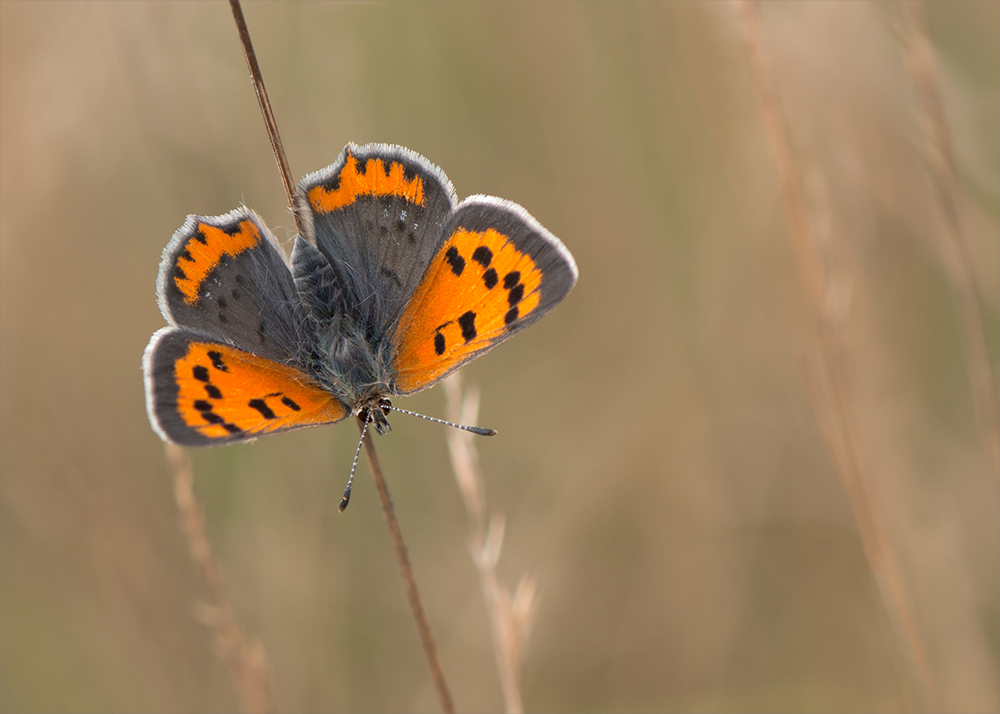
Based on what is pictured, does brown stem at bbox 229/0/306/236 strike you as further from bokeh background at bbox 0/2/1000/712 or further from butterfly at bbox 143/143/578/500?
bokeh background at bbox 0/2/1000/712

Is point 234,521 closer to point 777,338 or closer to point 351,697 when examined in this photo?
point 351,697

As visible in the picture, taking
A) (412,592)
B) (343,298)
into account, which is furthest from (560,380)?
(412,592)

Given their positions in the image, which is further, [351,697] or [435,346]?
[351,697]

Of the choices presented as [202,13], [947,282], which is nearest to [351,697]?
[202,13]

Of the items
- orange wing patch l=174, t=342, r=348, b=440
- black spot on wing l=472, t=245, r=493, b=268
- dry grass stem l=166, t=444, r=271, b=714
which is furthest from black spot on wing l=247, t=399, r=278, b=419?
black spot on wing l=472, t=245, r=493, b=268

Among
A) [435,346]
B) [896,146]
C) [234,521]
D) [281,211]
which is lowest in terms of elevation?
[234,521]

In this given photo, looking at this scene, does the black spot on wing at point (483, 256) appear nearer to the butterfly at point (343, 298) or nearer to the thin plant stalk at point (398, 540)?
the butterfly at point (343, 298)
